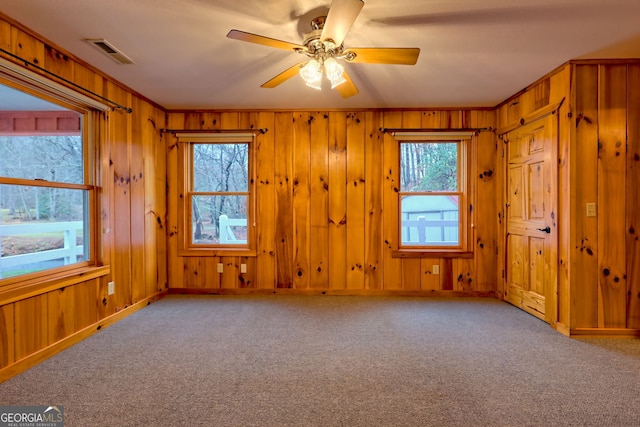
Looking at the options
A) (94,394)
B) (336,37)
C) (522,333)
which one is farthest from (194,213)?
(522,333)

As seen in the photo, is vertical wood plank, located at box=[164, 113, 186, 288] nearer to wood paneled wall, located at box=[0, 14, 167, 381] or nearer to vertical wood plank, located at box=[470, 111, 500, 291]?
wood paneled wall, located at box=[0, 14, 167, 381]

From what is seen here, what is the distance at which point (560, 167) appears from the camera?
2.76 meters

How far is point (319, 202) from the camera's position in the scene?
3.92 metres

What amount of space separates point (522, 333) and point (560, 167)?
1518 millimetres

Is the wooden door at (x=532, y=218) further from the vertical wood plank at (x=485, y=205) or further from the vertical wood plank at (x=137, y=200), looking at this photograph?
the vertical wood plank at (x=137, y=200)

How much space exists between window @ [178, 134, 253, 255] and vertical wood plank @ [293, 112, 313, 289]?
0.61 meters

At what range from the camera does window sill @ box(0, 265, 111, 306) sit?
80.6 inches

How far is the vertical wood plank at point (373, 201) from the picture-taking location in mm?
3881

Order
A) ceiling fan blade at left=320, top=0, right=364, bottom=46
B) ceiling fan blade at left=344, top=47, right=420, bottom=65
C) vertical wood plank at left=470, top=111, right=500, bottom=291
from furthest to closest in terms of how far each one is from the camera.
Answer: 1. vertical wood plank at left=470, top=111, right=500, bottom=291
2. ceiling fan blade at left=344, top=47, right=420, bottom=65
3. ceiling fan blade at left=320, top=0, right=364, bottom=46

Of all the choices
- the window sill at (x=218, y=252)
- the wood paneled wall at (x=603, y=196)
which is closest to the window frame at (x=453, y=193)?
the wood paneled wall at (x=603, y=196)

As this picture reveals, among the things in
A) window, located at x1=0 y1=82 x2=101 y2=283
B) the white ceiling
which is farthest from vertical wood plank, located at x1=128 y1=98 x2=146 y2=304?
window, located at x1=0 y1=82 x2=101 y2=283

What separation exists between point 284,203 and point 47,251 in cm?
231

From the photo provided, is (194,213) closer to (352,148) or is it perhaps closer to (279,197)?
(279,197)

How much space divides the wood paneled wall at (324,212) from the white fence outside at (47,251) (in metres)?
1.28
